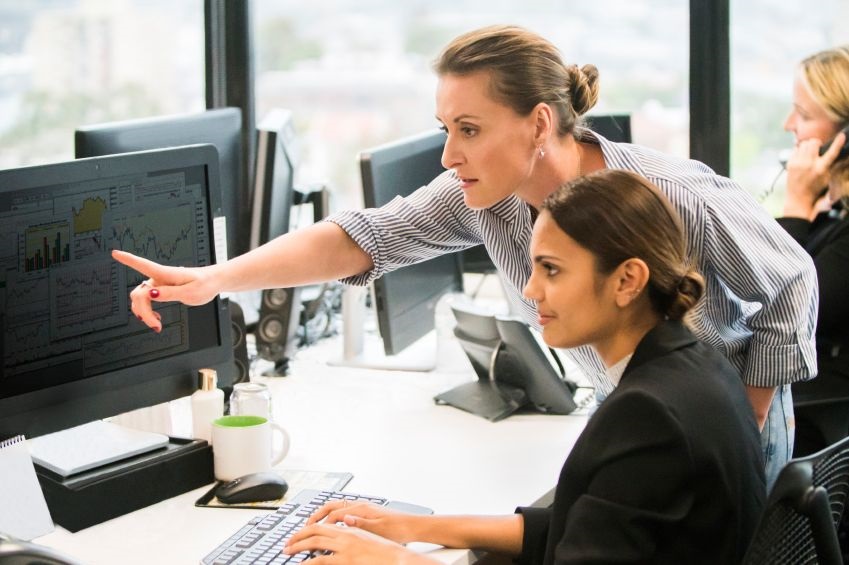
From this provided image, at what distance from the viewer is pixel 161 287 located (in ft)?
5.55

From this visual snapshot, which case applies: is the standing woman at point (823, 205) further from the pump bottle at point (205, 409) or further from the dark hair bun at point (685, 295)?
the pump bottle at point (205, 409)

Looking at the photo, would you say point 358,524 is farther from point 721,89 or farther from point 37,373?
point 721,89

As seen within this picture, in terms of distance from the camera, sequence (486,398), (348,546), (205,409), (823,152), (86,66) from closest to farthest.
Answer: (348,546) → (205,409) → (486,398) → (823,152) → (86,66)

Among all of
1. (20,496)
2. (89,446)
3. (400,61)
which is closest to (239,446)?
(89,446)

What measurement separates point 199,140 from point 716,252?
110 cm

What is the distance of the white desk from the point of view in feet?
5.05

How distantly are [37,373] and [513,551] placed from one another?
73 cm

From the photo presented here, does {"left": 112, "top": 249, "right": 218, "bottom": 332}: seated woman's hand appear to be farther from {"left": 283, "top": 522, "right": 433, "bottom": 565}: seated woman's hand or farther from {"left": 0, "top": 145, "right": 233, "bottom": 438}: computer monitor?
{"left": 283, "top": 522, "right": 433, "bottom": 565}: seated woman's hand

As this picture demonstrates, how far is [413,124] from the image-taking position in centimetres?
343

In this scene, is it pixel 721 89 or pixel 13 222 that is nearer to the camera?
pixel 13 222

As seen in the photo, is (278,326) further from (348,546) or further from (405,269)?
(348,546)

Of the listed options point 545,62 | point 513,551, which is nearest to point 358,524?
point 513,551

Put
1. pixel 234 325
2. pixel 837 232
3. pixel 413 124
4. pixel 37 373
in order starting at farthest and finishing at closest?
pixel 413 124 < pixel 837 232 < pixel 234 325 < pixel 37 373

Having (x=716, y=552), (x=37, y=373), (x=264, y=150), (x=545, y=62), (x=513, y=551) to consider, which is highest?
(x=545, y=62)
